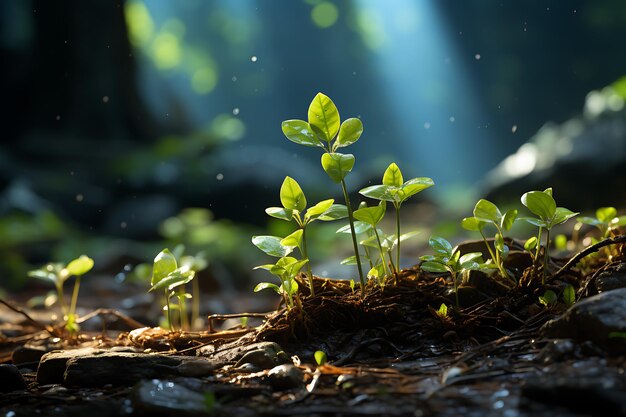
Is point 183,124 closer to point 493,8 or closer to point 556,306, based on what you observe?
point 556,306

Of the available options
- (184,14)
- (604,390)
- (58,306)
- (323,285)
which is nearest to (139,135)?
(58,306)

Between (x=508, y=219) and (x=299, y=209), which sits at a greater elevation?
(x=299, y=209)

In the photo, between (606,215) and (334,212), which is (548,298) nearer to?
(606,215)

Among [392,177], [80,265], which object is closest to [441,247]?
[392,177]

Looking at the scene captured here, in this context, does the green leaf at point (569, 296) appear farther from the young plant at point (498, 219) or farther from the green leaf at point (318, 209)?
the green leaf at point (318, 209)

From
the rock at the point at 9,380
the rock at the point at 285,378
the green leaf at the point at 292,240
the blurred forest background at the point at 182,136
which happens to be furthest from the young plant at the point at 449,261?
the blurred forest background at the point at 182,136

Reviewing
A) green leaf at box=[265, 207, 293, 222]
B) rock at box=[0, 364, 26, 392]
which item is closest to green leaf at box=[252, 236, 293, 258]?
green leaf at box=[265, 207, 293, 222]

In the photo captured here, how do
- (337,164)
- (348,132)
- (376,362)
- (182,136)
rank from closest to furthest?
(376,362) < (337,164) < (348,132) < (182,136)
